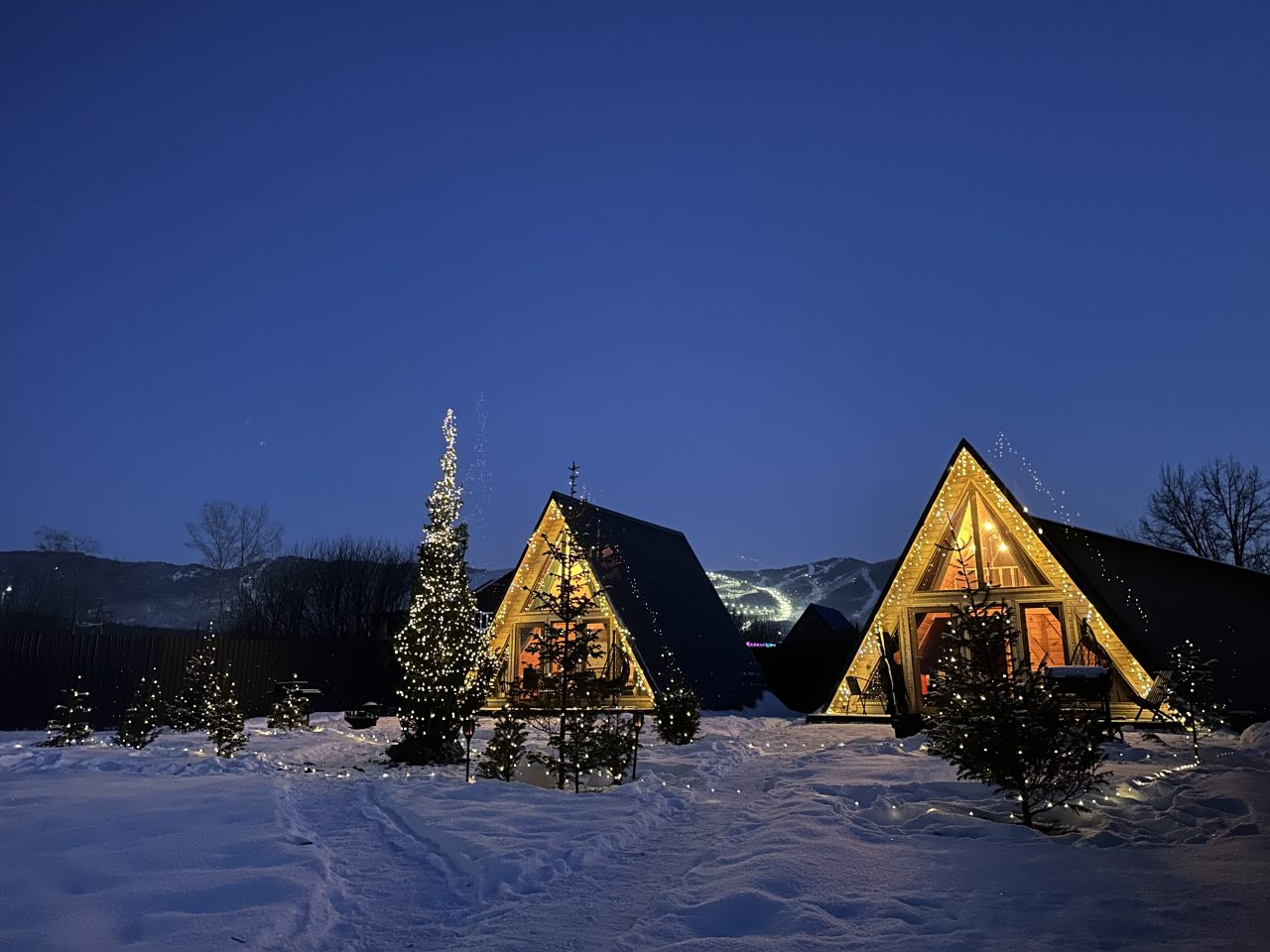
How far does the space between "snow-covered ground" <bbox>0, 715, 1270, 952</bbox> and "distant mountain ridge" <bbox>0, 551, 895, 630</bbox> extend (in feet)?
98.1

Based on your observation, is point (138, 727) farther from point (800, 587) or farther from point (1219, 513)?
point (800, 587)

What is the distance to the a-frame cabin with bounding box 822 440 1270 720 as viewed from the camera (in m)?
13.8

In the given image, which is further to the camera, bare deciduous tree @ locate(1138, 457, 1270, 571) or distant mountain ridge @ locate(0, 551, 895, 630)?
distant mountain ridge @ locate(0, 551, 895, 630)

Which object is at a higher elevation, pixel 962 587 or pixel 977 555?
pixel 977 555

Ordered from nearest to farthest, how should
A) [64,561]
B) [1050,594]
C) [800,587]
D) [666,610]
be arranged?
[1050,594] → [666,610] → [64,561] → [800,587]

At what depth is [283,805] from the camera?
6.74 metres

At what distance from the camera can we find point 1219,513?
103ft

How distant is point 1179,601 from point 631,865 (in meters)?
14.6

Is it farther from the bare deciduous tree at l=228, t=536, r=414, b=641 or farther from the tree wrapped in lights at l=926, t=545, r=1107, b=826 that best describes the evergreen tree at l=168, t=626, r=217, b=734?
the tree wrapped in lights at l=926, t=545, r=1107, b=826

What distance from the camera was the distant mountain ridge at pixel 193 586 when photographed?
169ft

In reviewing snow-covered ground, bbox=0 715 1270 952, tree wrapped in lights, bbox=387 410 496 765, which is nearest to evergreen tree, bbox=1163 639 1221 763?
snow-covered ground, bbox=0 715 1270 952

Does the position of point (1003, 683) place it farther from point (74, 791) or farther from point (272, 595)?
point (272, 595)

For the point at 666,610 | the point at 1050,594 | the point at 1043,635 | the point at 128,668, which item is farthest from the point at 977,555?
the point at 128,668

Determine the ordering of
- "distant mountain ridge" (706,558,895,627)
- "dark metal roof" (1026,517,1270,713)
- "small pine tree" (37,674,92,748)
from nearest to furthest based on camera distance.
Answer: "small pine tree" (37,674,92,748) → "dark metal roof" (1026,517,1270,713) → "distant mountain ridge" (706,558,895,627)
